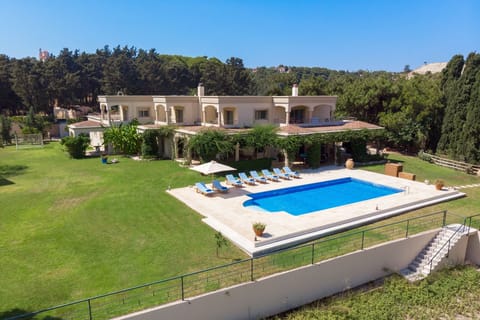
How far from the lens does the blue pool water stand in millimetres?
19281

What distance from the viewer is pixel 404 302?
478 inches

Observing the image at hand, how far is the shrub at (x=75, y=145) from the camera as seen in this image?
31.4 m

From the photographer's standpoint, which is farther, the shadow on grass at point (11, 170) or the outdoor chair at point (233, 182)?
the shadow on grass at point (11, 170)

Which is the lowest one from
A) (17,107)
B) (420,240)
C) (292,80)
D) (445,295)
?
(445,295)

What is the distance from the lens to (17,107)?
63500mm

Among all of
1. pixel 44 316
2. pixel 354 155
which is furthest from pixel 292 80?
pixel 44 316

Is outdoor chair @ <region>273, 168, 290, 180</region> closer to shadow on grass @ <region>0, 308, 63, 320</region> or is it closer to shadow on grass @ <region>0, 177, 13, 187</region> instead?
shadow on grass @ <region>0, 308, 63, 320</region>

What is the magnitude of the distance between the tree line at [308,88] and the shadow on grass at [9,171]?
26.0m

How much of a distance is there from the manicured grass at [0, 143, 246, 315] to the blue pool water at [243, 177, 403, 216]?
533 centimetres

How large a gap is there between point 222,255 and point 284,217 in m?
4.90

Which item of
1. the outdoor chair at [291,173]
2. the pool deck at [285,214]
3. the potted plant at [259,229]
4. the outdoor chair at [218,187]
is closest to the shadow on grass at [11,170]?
the pool deck at [285,214]

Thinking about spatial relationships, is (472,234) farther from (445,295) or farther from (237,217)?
(237,217)

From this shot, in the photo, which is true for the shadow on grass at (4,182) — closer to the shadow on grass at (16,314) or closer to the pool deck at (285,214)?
the pool deck at (285,214)

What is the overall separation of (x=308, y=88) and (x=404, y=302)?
44933 mm
